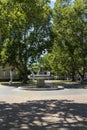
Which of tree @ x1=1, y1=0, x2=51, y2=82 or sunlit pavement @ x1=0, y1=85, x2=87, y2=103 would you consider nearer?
sunlit pavement @ x1=0, y1=85, x2=87, y2=103

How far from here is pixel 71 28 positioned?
52.9 meters

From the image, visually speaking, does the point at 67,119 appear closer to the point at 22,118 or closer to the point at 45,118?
the point at 45,118

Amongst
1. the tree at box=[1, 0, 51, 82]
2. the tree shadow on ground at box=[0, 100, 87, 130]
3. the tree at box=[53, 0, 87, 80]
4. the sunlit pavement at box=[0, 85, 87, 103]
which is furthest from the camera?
the tree at box=[53, 0, 87, 80]

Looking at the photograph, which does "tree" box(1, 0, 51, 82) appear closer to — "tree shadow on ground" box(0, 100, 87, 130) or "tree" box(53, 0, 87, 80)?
"tree" box(53, 0, 87, 80)

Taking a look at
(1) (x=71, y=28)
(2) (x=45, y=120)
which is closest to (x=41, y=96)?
(2) (x=45, y=120)

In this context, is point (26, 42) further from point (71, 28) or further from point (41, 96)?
point (41, 96)

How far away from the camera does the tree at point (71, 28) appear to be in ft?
173

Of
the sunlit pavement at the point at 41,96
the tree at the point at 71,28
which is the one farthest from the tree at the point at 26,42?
the sunlit pavement at the point at 41,96

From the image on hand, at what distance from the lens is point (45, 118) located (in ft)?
41.1

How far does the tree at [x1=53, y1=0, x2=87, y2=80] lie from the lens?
5262 cm

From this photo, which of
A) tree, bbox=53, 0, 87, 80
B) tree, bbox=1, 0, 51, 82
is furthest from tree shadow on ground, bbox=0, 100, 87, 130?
tree, bbox=53, 0, 87, 80

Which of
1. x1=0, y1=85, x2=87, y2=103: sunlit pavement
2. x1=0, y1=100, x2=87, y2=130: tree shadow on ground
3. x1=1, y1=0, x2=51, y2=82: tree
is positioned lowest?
x1=0, y1=100, x2=87, y2=130: tree shadow on ground

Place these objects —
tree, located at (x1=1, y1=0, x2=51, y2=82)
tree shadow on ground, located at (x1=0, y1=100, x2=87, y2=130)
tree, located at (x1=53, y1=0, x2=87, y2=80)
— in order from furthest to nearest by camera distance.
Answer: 1. tree, located at (x1=53, y1=0, x2=87, y2=80)
2. tree, located at (x1=1, y1=0, x2=51, y2=82)
3. tree shadow on ground, located at (x1=0, y1=100, x2=87, y2=130)

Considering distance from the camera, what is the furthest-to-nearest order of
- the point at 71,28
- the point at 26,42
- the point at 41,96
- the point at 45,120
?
the point at 71,28 → the point at 26,42 → the point at 41,96 → the point at 45,120
